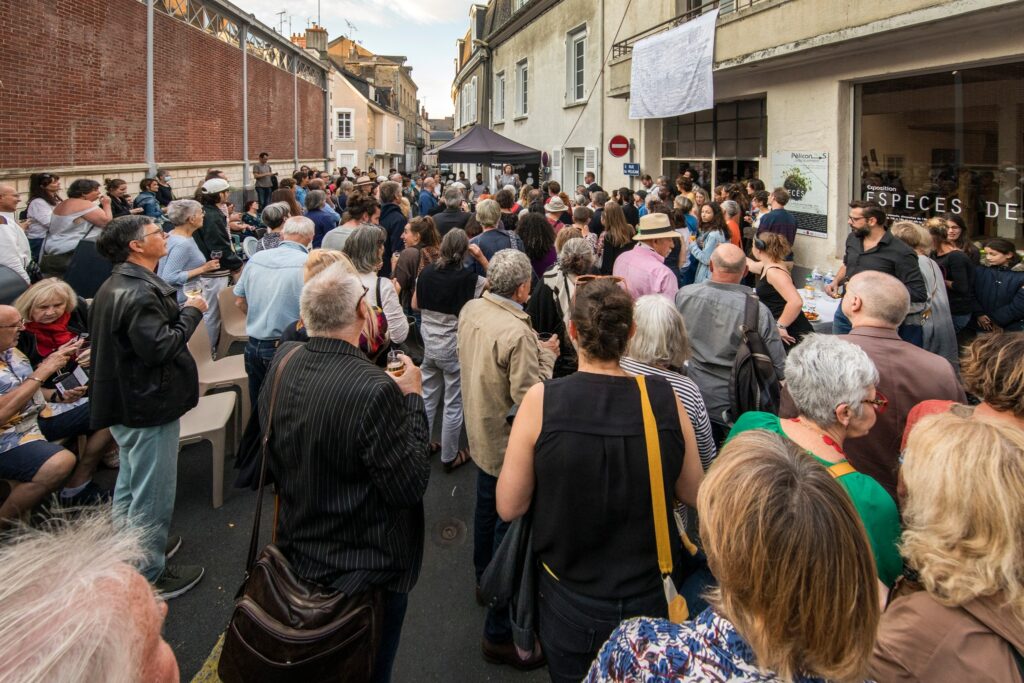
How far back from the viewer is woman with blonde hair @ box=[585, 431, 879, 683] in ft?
3.95

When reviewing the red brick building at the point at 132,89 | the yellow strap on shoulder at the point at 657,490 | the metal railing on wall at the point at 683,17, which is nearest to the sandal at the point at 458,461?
the yellow strap on shoulder at the point at 657,490

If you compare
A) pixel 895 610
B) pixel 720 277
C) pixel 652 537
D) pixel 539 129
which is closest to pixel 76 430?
pixel 652 537

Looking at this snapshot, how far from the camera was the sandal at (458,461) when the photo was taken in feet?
16.0

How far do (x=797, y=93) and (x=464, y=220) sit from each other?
6.21m

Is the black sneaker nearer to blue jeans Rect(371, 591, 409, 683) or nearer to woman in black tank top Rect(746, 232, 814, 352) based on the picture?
blue jeans Rect(371, 591, 409, 683)

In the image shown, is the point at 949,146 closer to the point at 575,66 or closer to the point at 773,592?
the point at 773,592

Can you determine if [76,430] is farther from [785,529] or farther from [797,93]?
[797,93]

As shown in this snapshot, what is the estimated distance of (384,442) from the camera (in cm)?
208

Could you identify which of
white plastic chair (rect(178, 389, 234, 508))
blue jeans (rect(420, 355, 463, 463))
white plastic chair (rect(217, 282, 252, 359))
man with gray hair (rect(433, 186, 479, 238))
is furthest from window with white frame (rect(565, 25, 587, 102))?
white plastic chair (rect(178, 389, 234, 508))

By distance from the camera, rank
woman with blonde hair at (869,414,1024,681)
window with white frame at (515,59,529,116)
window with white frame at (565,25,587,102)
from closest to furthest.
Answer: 1. woman with blonde hair at (869,414,1024,681)
2. window with white frame at (565,25,587,102)
3. window with white frame at (515,59,529,116)

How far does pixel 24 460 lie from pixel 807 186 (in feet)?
33.3

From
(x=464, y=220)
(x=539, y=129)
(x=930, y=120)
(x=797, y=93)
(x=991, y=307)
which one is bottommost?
(x=991, y=307)

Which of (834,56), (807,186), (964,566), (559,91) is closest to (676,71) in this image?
(834,56)

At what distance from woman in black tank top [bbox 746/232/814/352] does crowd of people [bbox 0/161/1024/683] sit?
3 centimetres
